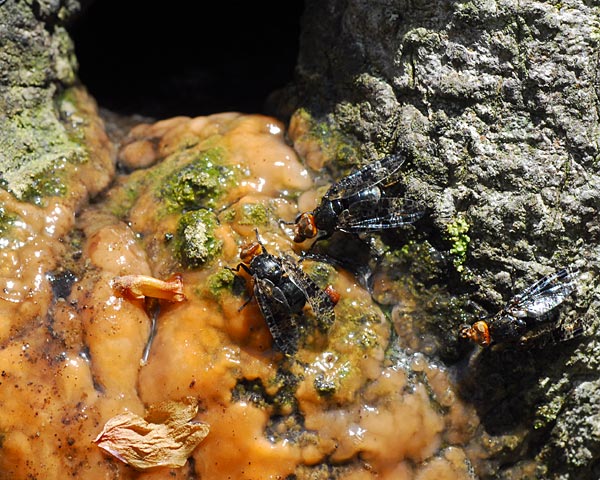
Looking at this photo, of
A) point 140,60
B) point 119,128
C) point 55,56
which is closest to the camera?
point 55,56

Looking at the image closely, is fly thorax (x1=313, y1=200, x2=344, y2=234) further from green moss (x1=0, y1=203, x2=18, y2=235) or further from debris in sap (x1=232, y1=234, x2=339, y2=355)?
green moss (x1=0, y1=203, x2=18, y2=235)

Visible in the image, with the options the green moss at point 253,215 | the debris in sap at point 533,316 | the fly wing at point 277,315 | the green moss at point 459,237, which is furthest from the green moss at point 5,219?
the debris in sap at point 533,316

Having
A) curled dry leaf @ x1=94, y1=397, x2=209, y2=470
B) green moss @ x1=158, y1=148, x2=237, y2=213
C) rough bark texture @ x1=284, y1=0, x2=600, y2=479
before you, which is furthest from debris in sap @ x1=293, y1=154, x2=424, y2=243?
curled dry leaf @ x1=94, y1=397, x2=209, y2=470

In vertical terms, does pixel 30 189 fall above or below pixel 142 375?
above

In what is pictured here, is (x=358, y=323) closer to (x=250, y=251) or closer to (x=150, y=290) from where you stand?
(x=250, y=251)

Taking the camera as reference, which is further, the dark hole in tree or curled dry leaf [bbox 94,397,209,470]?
the dark hole in tree

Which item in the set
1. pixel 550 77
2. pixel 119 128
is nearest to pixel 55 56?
pixel 119 128

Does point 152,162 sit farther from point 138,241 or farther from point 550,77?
point 550,77

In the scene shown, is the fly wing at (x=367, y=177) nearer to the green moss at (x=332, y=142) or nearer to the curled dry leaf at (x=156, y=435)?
the green moss at (x=332, y=142)
